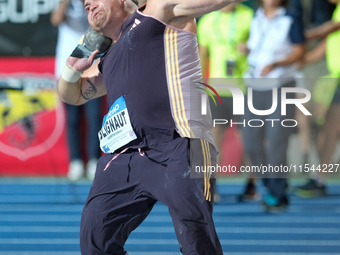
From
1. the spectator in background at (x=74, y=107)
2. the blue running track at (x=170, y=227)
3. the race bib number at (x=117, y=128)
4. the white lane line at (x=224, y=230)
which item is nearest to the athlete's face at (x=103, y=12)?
the race bib number at (x=117, y=128)

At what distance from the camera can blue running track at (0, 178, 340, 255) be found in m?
3.46

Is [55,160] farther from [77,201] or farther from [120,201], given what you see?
[120,201]

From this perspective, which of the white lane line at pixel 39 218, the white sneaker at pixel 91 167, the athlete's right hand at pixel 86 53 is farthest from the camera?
the white sneaker at pixel 91 167

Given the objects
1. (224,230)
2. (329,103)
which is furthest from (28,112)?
(329,103)

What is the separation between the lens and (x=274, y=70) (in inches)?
173

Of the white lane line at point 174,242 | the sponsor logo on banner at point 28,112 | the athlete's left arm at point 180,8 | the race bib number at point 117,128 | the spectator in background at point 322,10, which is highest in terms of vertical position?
the spectator in background at point 322,10

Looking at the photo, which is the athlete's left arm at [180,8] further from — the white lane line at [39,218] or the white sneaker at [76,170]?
the white sneaker at [76,170]

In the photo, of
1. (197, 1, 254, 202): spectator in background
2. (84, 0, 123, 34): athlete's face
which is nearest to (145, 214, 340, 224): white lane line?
(197, 1, 254, 202): spectator in background

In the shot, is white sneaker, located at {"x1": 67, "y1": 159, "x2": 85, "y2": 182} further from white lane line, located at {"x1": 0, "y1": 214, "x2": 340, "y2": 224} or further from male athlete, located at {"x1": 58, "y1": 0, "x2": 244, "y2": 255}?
male athlete, located at {"x1": 58, "y1": 0, "x2": 244, "y2": 255}

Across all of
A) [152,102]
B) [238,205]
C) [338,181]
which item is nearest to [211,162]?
[152,102]

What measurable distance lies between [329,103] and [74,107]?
2.92 metres

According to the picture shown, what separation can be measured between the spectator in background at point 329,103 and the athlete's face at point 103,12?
10.2 ft

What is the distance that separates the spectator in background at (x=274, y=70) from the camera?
14.1 feet

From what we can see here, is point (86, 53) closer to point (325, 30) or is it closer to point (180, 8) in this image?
point (180, 8)
